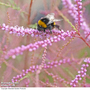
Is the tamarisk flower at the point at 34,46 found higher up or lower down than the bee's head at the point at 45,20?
lower down

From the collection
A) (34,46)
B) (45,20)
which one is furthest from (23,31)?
(45,20)

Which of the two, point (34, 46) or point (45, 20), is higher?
point (45, 20)

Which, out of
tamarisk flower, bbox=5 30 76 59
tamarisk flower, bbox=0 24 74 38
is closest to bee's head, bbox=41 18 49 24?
tamarisk flower, bbox=0 24 74 38

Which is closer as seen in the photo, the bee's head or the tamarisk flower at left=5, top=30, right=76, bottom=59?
the tamarisk flower at left=5, top=30, right=76, bottom=59

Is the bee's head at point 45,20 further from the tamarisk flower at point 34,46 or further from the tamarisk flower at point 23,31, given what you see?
the tamarisk flower at point 34,46

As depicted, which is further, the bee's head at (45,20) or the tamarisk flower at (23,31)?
the bee's head at (45,20)

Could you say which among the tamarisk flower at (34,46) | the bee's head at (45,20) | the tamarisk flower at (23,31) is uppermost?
the bee's head at (45,20)

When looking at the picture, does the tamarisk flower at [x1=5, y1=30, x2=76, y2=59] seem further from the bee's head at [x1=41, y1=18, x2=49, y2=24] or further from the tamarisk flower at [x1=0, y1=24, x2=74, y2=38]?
the bee's head at [x1=41, y1=18, x2=49, y2=24]

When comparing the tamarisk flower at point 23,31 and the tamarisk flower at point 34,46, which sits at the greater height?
the tamarisk flower at point 23,31

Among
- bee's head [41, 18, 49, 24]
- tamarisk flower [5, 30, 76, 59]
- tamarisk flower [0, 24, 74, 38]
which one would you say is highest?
bee's head [41, 18, 49, 24]

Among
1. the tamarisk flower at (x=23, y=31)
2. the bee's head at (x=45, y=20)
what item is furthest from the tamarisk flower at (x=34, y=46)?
→ the bee's head at (x=45, y=20)

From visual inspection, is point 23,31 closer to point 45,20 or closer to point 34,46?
point 34,46
